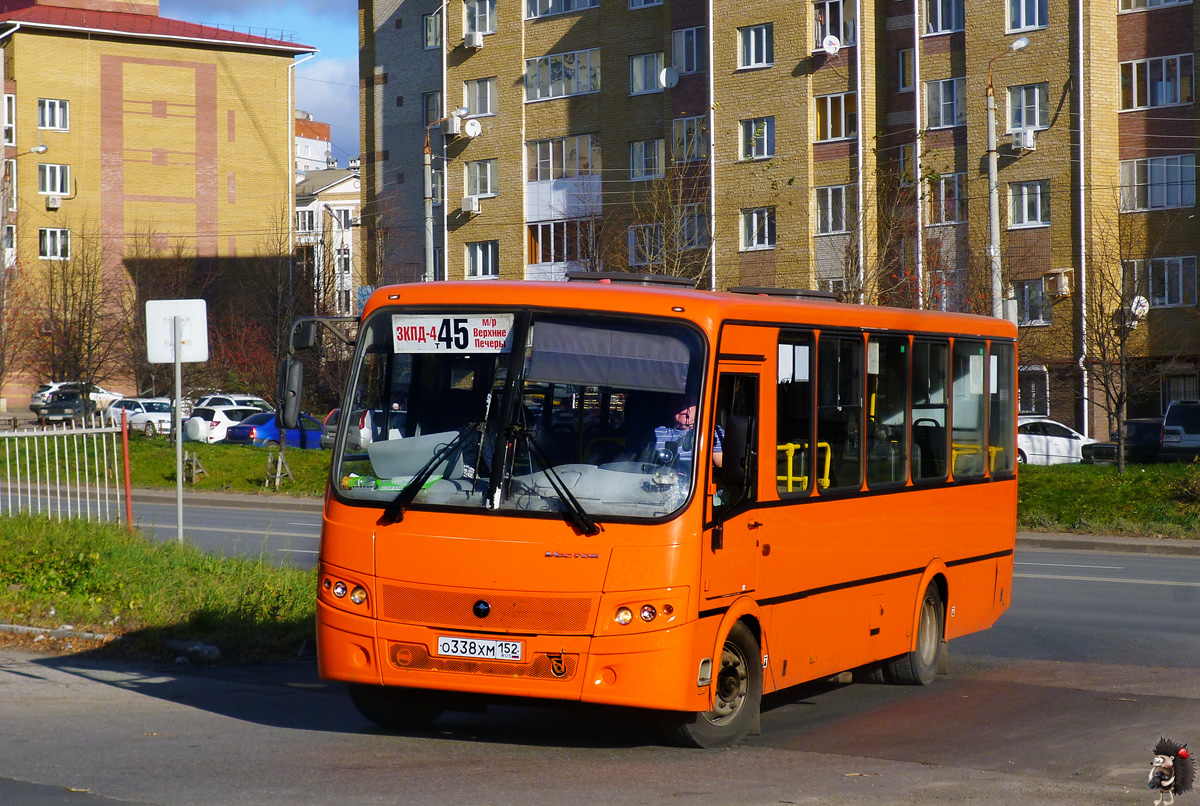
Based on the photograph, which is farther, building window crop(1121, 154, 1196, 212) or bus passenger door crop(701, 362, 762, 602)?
building window crop(1121, 154, 1196, 212)

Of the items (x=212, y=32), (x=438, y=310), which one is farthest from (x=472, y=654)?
(x=212, y=32)

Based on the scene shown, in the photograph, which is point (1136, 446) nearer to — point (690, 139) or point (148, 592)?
point (690, 139)

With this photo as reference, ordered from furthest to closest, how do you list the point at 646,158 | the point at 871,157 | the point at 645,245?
1. the point at 646,158
2. the point at 871,157
3. the point at 645,245

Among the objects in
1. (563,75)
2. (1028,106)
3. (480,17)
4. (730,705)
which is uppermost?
(480,17)

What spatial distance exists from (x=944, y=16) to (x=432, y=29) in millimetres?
24703

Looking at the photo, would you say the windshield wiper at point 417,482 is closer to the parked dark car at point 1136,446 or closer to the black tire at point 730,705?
the black tire at point 730,705

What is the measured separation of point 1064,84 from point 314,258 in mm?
26852

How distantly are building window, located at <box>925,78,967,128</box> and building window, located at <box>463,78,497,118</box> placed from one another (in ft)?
62.0

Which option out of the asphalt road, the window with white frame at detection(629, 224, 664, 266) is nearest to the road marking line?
the asphalt road

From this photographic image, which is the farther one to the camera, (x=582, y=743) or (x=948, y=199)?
(x=948, y=199)

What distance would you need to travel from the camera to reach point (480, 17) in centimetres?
6112

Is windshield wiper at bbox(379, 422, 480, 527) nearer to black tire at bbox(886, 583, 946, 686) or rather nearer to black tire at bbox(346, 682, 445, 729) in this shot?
black tire at bbox(346, 682, 445, 729)

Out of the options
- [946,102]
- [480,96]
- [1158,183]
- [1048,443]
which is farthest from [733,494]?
[480,96]

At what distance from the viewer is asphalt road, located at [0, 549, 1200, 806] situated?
6828 millimetres
